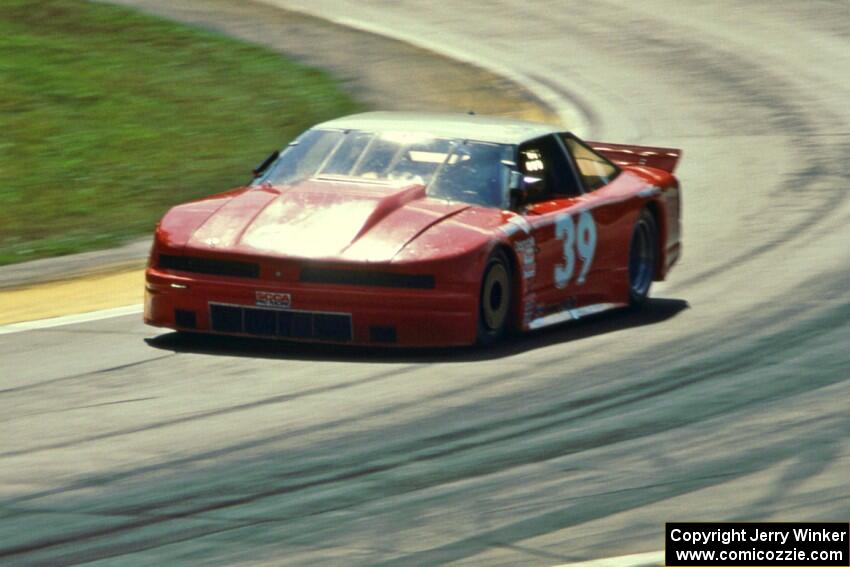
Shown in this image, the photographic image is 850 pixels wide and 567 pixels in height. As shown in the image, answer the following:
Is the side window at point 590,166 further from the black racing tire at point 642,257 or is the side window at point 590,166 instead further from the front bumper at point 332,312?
the front bumper at point 332,312

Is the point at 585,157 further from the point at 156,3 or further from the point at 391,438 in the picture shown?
the point at 156,3

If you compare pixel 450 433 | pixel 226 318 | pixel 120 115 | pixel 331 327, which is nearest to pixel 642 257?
pixel 331 327

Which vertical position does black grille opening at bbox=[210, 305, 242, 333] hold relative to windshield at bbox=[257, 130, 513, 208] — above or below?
below

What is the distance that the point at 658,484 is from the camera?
23.7ft

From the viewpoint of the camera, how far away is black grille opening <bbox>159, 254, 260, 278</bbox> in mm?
9711

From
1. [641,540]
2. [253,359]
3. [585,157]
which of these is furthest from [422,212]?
[641,540]

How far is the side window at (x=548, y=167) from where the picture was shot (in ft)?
35.8

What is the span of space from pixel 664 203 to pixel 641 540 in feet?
19.9

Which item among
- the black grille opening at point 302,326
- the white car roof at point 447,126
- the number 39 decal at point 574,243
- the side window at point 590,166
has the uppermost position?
the white car roof at point 447,126

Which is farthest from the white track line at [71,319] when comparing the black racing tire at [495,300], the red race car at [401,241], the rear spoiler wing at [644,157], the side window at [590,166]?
the rear spoiler wing at [644,157]

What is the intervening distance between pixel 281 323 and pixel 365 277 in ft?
1.79

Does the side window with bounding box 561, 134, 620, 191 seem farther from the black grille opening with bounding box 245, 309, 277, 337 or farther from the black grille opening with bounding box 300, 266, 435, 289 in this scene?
the black grille opening with bounding box 245, 309, 277, 337

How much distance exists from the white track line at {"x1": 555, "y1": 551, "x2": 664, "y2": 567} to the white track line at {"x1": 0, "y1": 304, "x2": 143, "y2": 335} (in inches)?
218

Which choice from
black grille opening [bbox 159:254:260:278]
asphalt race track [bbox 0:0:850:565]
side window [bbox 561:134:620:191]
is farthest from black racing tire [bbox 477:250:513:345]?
side window [bbox 561:134:620:191]
